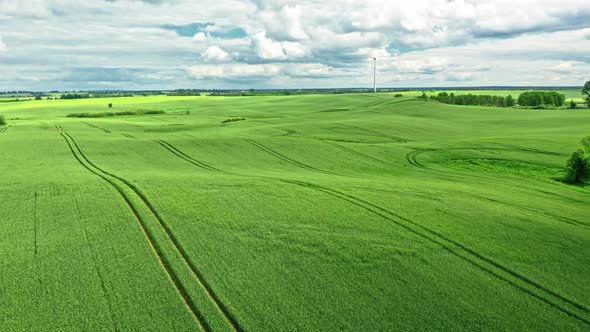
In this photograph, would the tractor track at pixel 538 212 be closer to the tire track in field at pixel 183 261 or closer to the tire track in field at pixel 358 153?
the tire track in field at pixel 358 153

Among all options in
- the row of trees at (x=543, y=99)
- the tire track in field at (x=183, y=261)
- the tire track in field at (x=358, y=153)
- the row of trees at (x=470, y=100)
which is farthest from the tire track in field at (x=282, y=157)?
the row of trees at (x=543, y=99)

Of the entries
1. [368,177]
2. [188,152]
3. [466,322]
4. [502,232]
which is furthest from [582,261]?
[188,152]

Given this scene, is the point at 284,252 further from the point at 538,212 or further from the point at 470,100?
the point at 470,100

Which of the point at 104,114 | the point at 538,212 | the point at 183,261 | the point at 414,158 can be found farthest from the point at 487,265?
the point at 104,114

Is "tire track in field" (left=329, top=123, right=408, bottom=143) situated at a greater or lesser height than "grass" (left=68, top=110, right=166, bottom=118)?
lesser

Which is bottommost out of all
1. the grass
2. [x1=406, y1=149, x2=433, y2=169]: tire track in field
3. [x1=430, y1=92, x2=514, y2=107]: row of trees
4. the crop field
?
[x1=406, y1=149, x2=433, y2=169]: tire track in field

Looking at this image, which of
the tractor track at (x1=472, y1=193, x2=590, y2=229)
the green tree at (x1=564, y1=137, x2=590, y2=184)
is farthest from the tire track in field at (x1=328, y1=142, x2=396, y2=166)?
the tractor track at (x1=472, y1=193, x2=590, y2=229)

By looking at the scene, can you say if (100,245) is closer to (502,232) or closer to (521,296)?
(521,296)

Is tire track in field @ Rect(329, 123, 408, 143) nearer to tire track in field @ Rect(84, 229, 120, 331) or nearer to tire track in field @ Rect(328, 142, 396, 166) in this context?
tire track in field @ Rect(328, 142, 396, 166)
